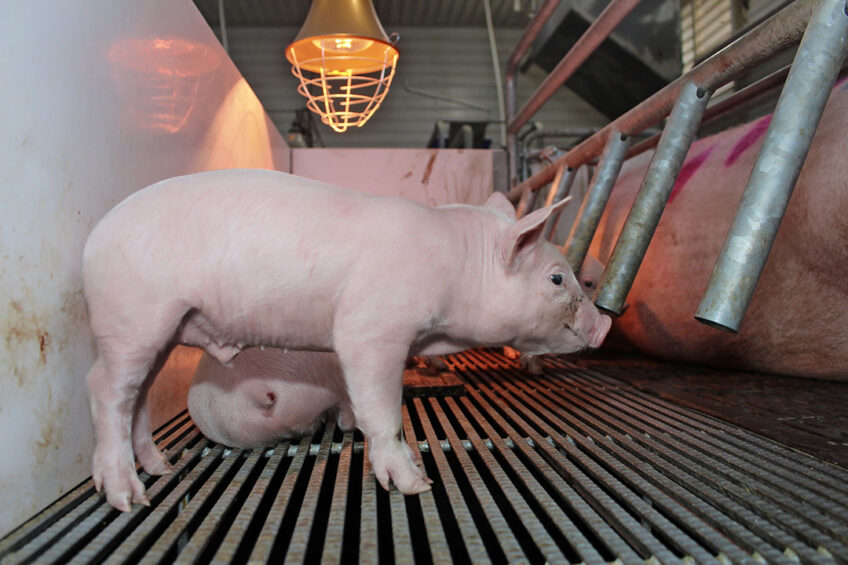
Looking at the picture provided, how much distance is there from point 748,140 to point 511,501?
6.13ft

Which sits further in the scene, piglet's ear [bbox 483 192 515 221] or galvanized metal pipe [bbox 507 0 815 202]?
piglet's ear [bbox 483 192 515 221]

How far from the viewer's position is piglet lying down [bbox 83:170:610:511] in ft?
3.56

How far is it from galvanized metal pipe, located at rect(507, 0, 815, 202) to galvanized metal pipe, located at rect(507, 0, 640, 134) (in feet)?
1.46

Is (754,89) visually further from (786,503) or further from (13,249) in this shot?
(13,249)

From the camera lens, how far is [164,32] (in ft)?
5.65

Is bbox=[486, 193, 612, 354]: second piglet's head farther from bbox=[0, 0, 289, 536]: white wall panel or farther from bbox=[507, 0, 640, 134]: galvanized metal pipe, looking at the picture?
bbox=[507, 0, 640, 134]: galvanized metal pipe

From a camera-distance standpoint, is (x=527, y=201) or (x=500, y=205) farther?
(x=527, y=201)

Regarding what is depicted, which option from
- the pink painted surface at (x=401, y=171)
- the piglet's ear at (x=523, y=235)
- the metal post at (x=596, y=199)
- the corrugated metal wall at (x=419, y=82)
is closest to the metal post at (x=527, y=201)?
the pink painted surface at (x=401, y=171)

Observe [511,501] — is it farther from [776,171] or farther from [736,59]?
[736,59]

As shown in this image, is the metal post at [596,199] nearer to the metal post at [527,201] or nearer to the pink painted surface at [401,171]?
the metal post at [527,201]

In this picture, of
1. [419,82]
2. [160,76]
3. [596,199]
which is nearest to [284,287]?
[160,76]

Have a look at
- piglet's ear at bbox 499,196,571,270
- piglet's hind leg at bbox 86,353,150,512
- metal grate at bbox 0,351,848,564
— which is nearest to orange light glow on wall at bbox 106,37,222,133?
piglet's hind leg at bbox 86,353,150,512

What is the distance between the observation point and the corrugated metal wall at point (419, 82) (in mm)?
7883

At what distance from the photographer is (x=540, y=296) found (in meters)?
1.33
